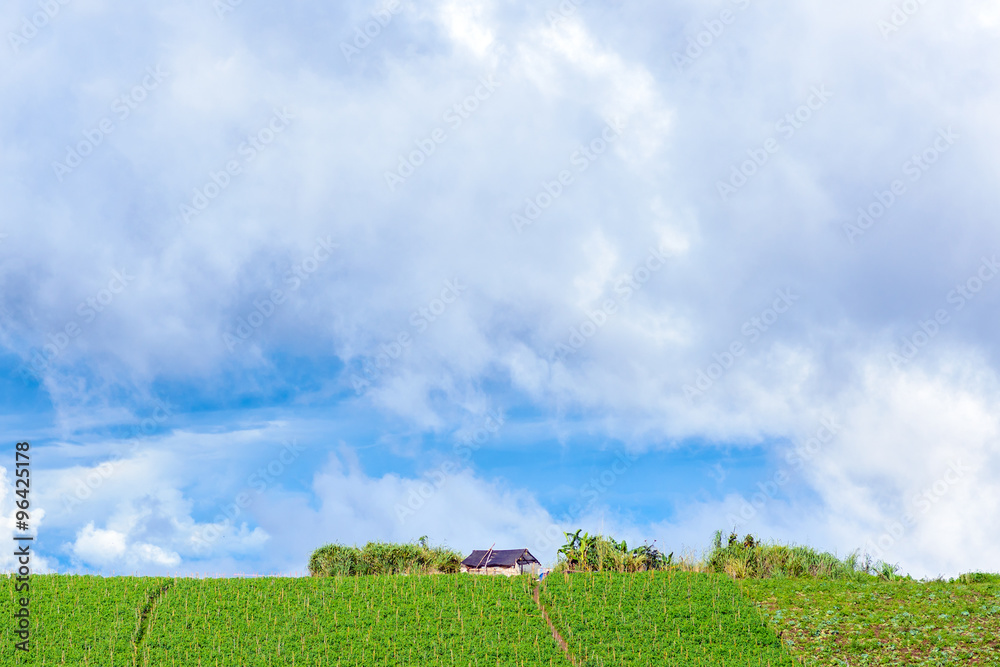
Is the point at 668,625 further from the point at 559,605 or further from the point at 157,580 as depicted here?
the point at 157,580

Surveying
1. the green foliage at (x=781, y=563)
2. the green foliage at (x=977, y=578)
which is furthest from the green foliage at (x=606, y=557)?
the green foliage at (x=977, y=578)

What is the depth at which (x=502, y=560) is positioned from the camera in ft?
99.6

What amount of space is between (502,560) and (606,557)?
10092 millimetres

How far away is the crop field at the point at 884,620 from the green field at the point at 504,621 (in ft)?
0.12

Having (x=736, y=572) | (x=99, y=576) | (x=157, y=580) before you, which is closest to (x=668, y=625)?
(x=736, y=572)

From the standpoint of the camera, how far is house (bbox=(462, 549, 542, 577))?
2934cm

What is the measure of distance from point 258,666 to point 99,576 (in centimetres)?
687

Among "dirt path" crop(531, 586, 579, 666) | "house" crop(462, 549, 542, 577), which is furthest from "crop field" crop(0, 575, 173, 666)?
"house" crop(462, 549, 542, 577)

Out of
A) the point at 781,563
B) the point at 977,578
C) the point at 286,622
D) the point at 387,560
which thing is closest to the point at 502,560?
the point at 387,560

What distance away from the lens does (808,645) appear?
1541cm

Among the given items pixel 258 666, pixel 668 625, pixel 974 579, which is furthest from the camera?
pixel 974 579

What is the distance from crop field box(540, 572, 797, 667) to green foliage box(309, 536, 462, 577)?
19.9ft

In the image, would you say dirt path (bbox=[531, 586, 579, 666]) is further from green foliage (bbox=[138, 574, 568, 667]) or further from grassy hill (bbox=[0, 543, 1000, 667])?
green foliage (bbox=[138, 574, 568, 667])

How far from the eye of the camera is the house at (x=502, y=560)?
29.3 m
